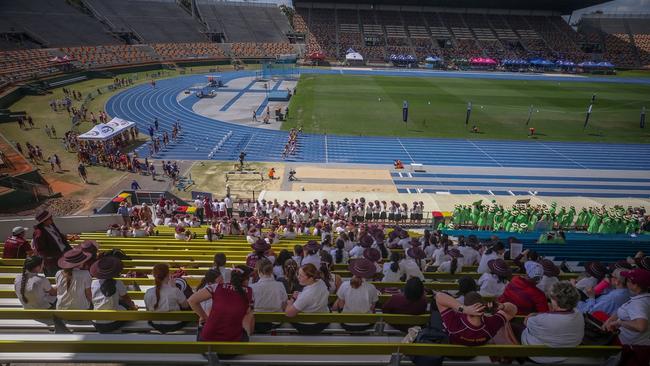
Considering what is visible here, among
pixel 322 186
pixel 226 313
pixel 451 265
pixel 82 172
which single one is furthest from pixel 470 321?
pixel 82 172

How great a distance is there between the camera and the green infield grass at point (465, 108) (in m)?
→ 31.8

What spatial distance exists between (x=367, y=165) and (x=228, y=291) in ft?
70.0

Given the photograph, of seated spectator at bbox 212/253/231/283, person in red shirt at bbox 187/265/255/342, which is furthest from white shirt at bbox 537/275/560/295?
seated spectator at bbox 212/253/231/283

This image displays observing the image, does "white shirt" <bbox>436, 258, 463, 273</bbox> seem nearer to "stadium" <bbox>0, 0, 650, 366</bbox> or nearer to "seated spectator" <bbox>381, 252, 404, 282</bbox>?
"stadium" <bbox>0, 0, 650, 366</bbox>

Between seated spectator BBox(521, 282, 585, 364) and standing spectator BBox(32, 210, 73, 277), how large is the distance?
717 cm

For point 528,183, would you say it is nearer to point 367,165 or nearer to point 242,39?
point 367,165

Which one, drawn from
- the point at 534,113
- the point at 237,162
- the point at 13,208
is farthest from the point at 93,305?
the point at 534,113

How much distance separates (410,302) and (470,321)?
957mm

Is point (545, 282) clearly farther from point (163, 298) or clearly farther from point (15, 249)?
point (15, 249)

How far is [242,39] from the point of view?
236 feet

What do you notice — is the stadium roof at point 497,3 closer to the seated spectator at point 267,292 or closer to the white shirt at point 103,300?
the seated spectator at point 267,292

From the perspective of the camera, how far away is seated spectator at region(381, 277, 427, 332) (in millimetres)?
4383

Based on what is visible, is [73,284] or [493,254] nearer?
[73,284]

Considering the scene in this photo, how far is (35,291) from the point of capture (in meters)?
4.68
